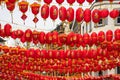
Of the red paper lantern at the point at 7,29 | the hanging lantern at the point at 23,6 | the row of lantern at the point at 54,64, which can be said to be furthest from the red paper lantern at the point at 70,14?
the row of lantern at the point at 54,64

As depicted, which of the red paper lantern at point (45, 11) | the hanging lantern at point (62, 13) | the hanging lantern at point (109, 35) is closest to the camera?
the hanging lantern at point (62, 13)

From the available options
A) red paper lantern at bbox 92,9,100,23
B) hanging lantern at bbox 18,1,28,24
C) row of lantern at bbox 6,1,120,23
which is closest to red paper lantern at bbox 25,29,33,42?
row of lantern at bbox 6,1,120,23

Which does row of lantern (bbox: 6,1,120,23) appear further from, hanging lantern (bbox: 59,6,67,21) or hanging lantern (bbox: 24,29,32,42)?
hanging lantern (bbox: 24,29,32,42)

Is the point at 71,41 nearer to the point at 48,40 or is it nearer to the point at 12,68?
the point at 48,40

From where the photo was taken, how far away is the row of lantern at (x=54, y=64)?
27797mm

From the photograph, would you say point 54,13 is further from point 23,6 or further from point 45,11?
point 23,6

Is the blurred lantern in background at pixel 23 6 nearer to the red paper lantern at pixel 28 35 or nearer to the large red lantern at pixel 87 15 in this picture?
the red paper lantern at pixel 28 35

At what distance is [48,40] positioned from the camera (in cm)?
2014

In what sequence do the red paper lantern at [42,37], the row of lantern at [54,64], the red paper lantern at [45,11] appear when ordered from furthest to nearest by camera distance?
the row of lantern at [54,64] → the red paper lantern at [42,37] → the red paper lantern at [45,11]

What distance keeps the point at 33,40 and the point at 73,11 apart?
9.90ft

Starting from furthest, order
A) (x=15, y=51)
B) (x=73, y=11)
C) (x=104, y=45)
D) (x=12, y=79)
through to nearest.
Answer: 1. (x=12, y=79)
2. (x=15, y=51)
3. (x=104, y=45)
4. (x=73, y=11)

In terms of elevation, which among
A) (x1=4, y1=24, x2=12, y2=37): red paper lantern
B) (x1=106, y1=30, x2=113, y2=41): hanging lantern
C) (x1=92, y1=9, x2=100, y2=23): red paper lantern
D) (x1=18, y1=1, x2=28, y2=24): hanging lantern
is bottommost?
(x1=106, y1=30, x2=113, y2=41): hanging lantern

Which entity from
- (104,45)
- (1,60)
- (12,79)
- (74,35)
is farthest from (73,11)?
(12,79)

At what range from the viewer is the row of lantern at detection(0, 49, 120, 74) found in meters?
27.8
